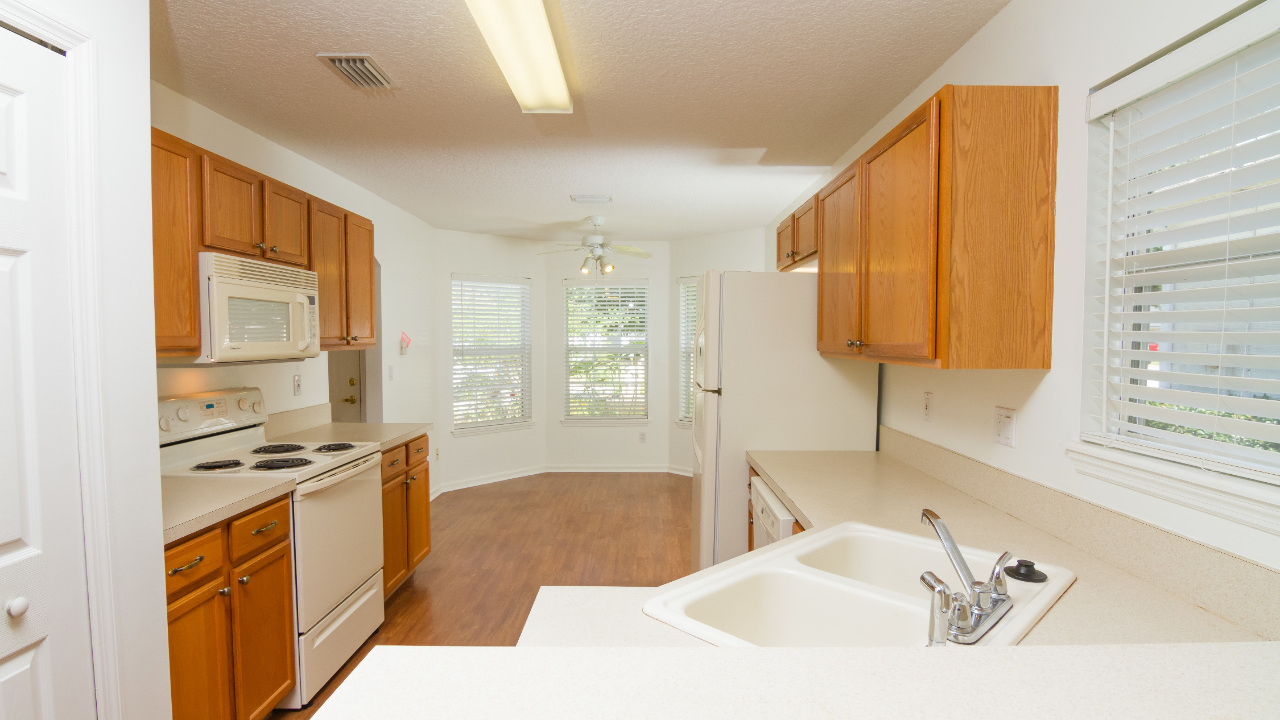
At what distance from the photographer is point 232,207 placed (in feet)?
6.96

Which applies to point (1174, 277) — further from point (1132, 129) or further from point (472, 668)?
point (472, 668)

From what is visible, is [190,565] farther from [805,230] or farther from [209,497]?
[805,230]

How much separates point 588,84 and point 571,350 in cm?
380

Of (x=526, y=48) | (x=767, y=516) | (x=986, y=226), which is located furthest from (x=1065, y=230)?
(x=526, y=48)

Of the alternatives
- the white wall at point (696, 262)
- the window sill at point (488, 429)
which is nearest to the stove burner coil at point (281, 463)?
the window sill at point (488, 429)

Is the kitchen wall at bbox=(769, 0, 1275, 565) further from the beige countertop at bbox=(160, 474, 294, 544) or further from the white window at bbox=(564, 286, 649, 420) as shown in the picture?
the white window at bbox=(564, 286, 649, 420)

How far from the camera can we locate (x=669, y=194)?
392 centimetres

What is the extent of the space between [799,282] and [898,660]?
2192mm

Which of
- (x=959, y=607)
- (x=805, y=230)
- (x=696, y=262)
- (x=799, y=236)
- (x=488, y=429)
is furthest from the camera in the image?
(x=696, y=262)

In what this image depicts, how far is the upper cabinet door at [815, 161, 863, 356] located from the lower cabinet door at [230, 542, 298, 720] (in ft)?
7.30

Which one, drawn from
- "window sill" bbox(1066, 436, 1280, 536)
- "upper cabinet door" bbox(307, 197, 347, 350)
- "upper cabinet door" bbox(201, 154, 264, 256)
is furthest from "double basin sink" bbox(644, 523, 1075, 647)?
"upper cabinet door" bbox(307, 197, 347, 350)

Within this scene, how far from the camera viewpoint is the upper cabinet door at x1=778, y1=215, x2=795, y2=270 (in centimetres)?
305

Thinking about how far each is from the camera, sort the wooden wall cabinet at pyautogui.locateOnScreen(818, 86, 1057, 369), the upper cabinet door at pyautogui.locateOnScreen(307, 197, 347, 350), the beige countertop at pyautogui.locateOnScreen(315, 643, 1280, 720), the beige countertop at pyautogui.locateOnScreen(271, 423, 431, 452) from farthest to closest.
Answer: the beige countertop at pyautogui.locateOnScreen(271, 423, 431, 452) → the upper cabinet door at pyautogui.locateOnScreen(307, 197, 347, 350) → the wooden wall cabinet at pyautogui.locateOnScreen(818, 86, 1057, 369) → the beige countertop at pyautogui.locateOnScreen(315, 643, 1280, 720)

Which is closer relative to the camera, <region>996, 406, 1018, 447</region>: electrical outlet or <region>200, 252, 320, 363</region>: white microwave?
<region>996, 406, 1018, 447</region>: electrical outlet
